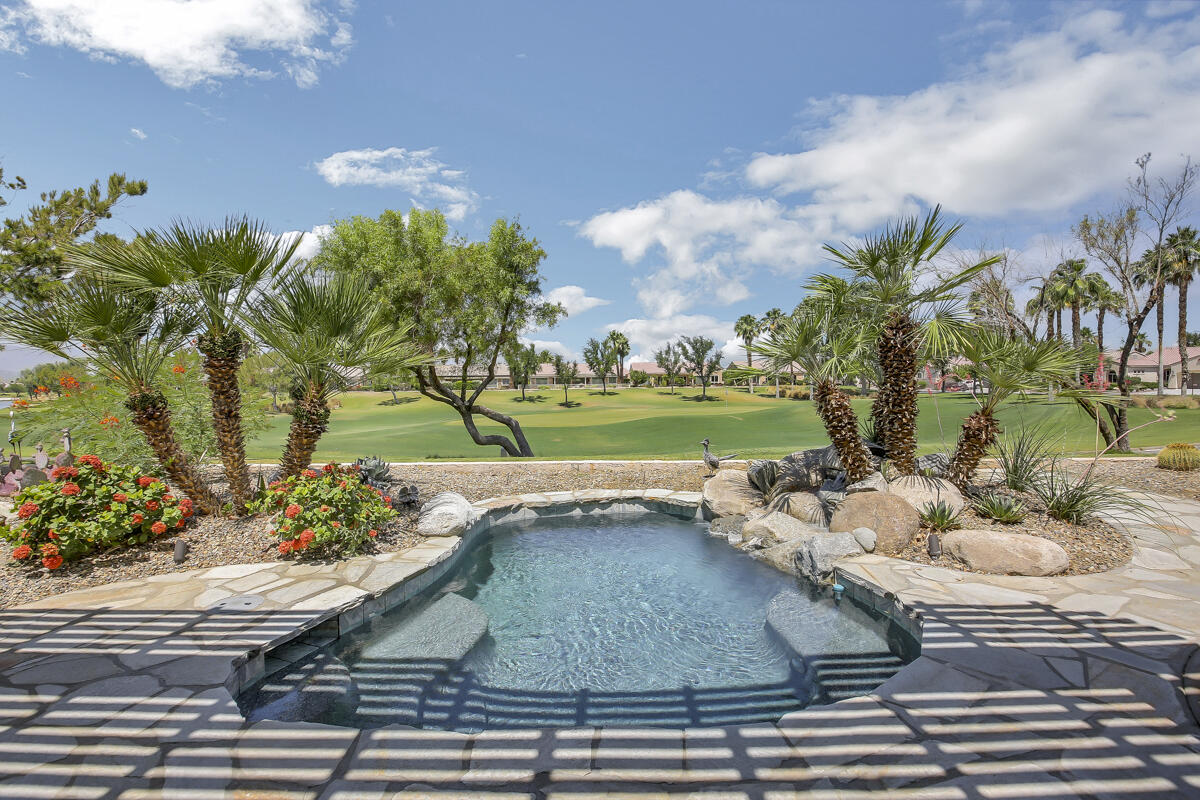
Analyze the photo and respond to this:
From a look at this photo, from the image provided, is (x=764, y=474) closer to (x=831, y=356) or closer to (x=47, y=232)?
(x=831, y=356)

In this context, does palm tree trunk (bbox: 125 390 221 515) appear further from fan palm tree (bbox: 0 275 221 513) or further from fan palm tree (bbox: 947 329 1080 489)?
fan palm tree (bbox: 947 329 1080 489)

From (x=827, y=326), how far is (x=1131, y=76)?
6.62 metres

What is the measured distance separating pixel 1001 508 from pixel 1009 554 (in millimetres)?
1203

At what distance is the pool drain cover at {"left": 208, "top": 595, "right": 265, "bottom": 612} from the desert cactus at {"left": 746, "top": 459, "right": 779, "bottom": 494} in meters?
6.63

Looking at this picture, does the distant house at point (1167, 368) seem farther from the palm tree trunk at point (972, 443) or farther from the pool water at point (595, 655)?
the pool water at point (595, 655)

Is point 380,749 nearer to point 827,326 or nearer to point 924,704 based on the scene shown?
point 924,704

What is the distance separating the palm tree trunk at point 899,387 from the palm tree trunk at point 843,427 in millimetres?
396

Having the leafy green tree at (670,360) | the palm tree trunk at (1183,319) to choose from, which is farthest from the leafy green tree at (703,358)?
the palm tree trunk at (1183,319)

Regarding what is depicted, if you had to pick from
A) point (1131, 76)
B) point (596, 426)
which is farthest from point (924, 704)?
point (596, 426)

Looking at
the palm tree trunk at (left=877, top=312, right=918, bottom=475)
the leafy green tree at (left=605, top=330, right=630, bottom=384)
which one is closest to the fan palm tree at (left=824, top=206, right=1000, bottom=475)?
the palm tree trunk at (left=877, top=312, right=918, bottom=475)

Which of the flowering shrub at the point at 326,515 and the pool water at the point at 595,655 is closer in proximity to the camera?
the pool water at the point at 595,655

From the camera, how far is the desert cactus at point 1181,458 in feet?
27.4

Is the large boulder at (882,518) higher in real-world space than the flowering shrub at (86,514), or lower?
lower

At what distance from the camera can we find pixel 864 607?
4266mm
